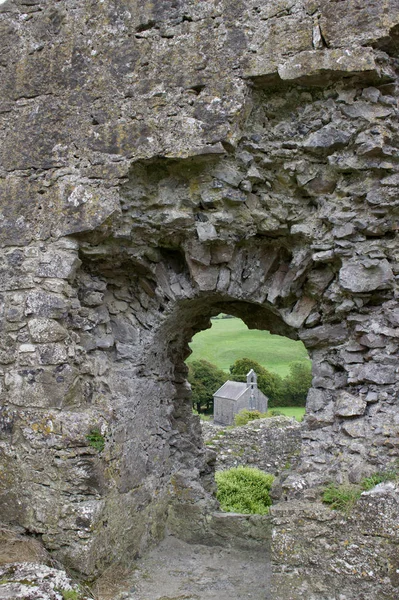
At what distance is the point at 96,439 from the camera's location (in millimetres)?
4473

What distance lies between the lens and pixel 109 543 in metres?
4.56

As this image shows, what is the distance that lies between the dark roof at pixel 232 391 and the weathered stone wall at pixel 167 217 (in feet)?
44.0

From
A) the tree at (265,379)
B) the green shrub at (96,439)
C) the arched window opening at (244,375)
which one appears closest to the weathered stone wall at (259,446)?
the arched window opening at (244,375)

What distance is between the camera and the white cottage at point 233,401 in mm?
18297

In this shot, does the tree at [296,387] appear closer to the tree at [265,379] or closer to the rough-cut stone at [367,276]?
the tree at [265,379]

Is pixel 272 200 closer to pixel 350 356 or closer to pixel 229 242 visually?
pixel 229 242

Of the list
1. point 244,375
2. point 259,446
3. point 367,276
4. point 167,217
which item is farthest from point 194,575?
point 244,375

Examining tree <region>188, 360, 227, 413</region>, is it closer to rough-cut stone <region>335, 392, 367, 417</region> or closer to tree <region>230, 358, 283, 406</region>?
tree <region>230, 358, 283, 406</region>

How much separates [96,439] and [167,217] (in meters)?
2.08

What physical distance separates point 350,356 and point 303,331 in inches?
22.2

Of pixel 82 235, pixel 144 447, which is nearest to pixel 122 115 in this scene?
pixel 82 235

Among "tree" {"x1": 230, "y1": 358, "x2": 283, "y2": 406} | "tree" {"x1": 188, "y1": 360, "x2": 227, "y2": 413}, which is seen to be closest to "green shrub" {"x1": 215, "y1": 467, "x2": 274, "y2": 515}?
"tree" {"x1": 188, "y1": 360, "x2": 227, "y2": 413}

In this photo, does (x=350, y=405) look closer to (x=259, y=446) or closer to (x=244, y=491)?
(x=244, y=491)

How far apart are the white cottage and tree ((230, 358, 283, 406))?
16.1ft
